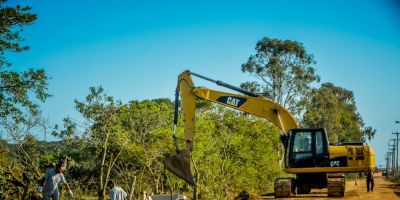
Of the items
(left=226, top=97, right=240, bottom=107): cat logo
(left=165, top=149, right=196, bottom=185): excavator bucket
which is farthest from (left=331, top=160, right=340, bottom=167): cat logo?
(left=165, top=149, right=196, bottom=185): excavator bucket

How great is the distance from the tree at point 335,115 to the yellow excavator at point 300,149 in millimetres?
24361

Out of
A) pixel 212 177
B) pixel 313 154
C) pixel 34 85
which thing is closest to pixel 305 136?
pixel 313 154

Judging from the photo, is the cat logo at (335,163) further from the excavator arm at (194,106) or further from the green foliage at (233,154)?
the green foliage at (233,154)

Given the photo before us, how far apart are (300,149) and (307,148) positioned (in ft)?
0.78

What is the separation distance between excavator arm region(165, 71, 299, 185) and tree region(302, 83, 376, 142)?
25.8 m

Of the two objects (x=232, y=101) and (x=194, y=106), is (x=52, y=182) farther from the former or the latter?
(x=232, y=101)

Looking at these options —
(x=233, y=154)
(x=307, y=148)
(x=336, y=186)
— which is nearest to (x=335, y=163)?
(x=336, y=186)

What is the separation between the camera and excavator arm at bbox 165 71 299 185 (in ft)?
39.6

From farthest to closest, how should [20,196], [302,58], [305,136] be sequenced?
[302,58] → [305,136] → [20,196]

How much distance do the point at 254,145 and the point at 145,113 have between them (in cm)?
752

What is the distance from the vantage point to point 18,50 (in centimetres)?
1340

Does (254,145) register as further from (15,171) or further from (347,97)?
(347,97)

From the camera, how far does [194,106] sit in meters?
13.9

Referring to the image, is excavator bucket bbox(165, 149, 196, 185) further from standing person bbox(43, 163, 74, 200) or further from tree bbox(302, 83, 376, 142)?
tree bbox(302, 83, 376, 142)
